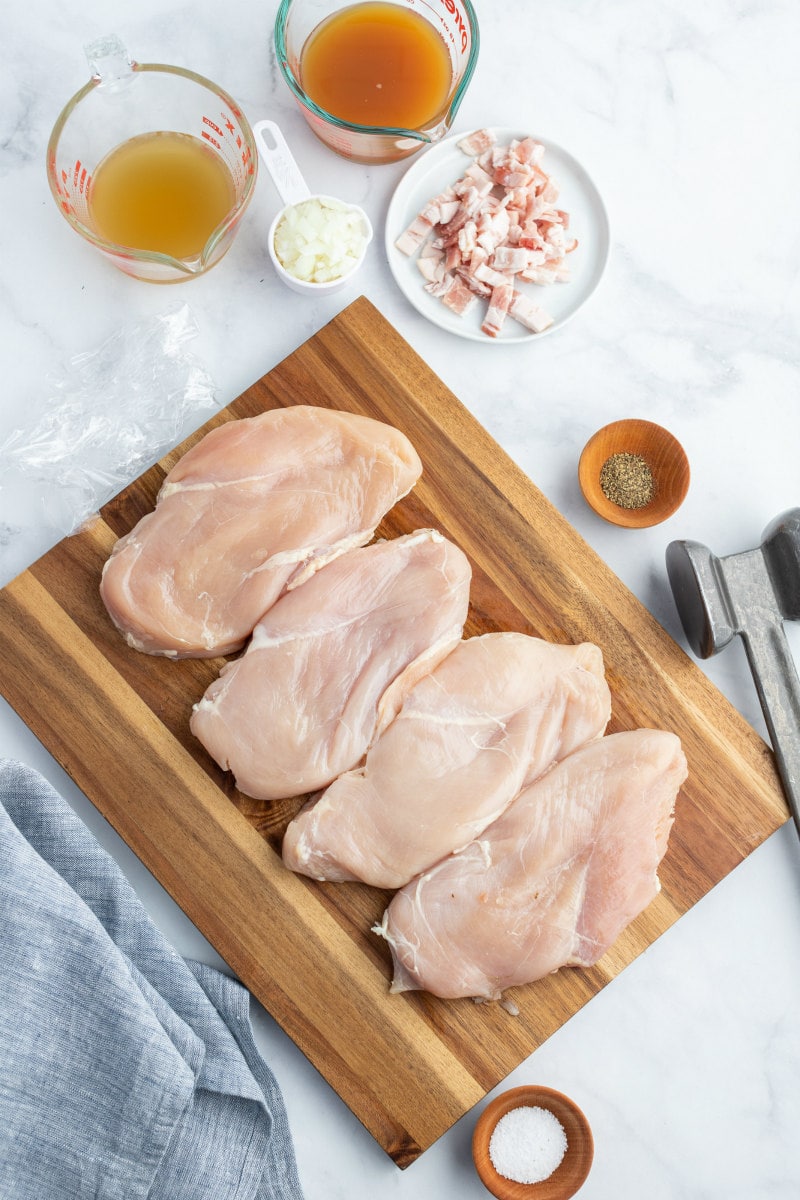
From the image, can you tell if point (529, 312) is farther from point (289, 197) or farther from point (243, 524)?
point (243, 524)

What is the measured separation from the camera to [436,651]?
2633mm

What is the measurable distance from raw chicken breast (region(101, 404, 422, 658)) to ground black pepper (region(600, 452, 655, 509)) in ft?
2.01

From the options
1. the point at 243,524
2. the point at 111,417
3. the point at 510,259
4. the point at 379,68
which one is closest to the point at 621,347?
the point at 510,259

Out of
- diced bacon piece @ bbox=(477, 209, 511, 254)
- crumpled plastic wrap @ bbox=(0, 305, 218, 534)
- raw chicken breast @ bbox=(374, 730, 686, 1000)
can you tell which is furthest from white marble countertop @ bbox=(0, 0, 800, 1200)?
raw chicken breast @ bbox=(374, 730, 686, 1000)

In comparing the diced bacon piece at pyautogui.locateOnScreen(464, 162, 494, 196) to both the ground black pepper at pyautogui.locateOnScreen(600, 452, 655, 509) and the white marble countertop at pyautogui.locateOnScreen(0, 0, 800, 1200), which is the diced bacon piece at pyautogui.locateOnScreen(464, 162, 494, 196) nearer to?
the white marble countertop at pyautogui.locateOnScreen(0, 0, 800, 1200)

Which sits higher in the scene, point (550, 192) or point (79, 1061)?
point (550, 192)

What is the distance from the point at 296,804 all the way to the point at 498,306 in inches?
60.6

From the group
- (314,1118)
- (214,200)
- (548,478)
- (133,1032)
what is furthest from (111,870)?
(214,200)

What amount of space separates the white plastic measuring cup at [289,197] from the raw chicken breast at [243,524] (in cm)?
42

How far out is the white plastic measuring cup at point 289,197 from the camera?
109 inches

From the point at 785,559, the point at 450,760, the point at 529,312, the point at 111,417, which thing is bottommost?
the point at 785,559

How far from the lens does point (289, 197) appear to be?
2.77 meters

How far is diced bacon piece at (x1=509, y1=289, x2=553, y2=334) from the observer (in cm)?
287

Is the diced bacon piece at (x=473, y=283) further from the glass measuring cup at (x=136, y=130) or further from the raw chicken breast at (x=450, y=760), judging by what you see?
the raw chicken breast at (x=450, y=760)
